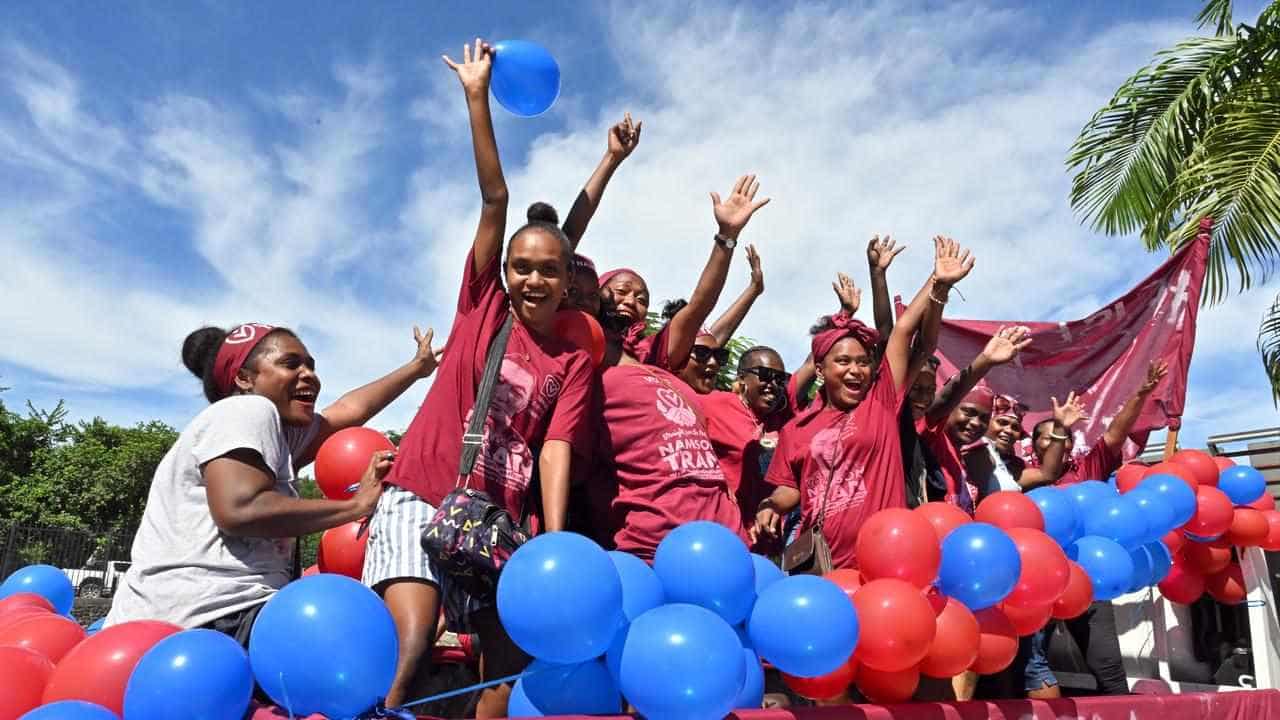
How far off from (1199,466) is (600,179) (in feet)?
11.7

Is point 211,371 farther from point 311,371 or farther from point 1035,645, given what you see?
point 1035,645

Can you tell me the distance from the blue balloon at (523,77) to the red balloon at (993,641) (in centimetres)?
237

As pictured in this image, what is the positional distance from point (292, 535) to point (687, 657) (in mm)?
1118

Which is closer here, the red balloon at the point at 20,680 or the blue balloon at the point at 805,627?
the red balloon at the point at 20,680

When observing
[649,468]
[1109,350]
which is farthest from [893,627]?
[1109,350]

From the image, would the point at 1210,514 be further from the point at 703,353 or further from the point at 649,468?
the point at 649,468

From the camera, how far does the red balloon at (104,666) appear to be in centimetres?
208

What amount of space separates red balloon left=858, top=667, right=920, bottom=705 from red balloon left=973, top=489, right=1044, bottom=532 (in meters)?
0.79

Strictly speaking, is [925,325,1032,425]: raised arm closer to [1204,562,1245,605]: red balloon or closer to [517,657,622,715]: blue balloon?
[1204,562,1245,605]: red balloon

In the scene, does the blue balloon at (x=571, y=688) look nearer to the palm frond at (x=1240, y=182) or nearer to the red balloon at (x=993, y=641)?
the red balloon at (x=993, y=641)

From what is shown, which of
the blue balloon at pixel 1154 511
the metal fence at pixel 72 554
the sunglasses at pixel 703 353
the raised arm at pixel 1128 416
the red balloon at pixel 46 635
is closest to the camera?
the red balloon at pixel 46 635

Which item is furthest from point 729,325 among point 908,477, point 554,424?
point 554,424

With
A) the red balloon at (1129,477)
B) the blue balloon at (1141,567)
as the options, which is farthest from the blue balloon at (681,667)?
the red balloon at (1129,477)

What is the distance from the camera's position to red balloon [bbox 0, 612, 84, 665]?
2.56 m
